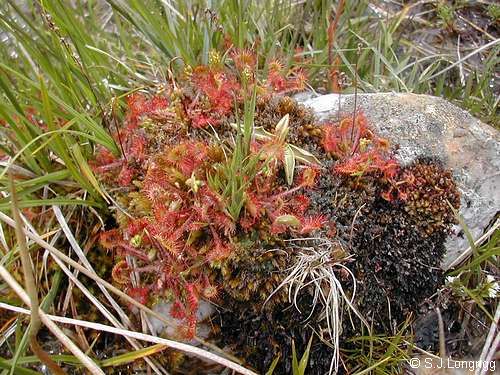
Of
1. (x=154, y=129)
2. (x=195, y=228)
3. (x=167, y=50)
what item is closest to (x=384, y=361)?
(x=195, y=228)

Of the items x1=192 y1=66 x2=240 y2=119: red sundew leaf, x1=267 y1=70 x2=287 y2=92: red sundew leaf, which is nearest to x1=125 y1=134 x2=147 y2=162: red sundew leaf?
x1=192 y1=66 x2=240 y2=119: red sundew leaf

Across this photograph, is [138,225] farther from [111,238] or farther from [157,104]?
[157,104]

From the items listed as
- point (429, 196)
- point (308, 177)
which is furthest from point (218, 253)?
point (429, 196)

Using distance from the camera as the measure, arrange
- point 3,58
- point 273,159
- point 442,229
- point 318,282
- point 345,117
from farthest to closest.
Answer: point 3,58
point 345,117
point 442,229
point 273,159
point 318,282

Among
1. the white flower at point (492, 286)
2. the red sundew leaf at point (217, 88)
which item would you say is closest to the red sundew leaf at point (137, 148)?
the red sundew leaf at point (217, 88)

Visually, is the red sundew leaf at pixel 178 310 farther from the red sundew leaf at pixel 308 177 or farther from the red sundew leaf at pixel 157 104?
the red sundew leaf at pixel 157 104

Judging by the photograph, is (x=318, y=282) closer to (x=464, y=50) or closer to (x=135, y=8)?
(x=135, y=8)
